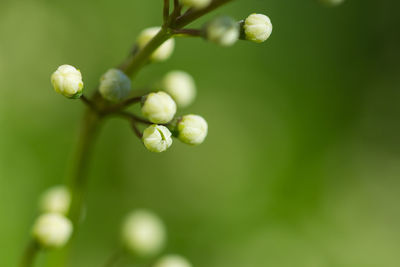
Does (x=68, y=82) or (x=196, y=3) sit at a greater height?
(x=196, y=3)

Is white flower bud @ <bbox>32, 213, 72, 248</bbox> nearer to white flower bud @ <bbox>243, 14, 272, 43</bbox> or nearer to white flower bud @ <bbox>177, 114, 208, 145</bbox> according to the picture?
white flower bud @ <bbox>177, 114, 208, 145</bbox>

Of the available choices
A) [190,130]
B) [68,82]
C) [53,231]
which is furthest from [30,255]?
[190,130]

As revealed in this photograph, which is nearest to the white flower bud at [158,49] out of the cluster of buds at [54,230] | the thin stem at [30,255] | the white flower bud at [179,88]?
the white flower bud at [179,88]

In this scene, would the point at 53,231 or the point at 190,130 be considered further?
the point at 53,231

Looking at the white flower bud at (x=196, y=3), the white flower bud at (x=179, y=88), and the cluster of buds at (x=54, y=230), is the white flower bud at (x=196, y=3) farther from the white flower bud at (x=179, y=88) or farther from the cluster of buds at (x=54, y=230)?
the cluster of buds at (x=54, y=230)

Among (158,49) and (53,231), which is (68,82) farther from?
(53,231)

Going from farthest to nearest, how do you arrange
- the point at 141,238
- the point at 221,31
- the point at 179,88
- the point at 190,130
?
the point at 141,238 < the point at 179,88 < the point at 190,130 < the point at 221,31

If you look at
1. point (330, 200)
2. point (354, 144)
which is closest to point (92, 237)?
point (330, 200)
